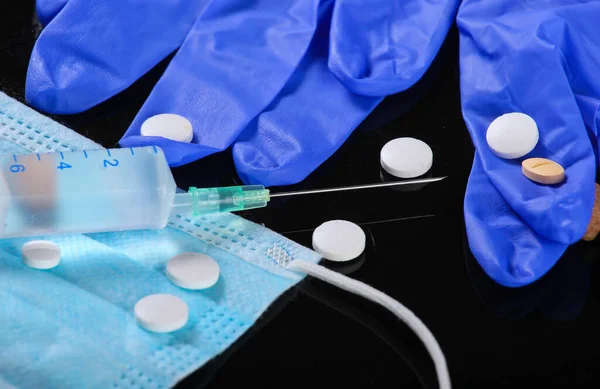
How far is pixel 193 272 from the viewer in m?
0.87

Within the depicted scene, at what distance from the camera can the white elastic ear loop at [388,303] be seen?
0.78 meters

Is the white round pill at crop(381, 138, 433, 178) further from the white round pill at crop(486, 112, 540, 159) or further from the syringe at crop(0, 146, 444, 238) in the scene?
the syringe at crop(0, 146, 444, 238)

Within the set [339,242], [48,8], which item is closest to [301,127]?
[339,242]

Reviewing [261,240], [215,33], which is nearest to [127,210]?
[261,240]

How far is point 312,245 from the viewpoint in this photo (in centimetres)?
95

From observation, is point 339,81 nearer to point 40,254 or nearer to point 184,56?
point 184,56

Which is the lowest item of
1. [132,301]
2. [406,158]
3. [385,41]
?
[132,301]

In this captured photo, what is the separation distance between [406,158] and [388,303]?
0.27 metres

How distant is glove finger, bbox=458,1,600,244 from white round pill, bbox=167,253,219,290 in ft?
1.19

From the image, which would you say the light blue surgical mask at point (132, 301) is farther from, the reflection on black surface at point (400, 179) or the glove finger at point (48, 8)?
the glove finger at point (48, 8)

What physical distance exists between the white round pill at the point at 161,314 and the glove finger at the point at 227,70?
263 millimetres

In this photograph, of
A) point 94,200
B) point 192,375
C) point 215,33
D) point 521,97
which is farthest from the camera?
point 215,33

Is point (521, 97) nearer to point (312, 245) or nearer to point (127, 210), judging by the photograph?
point (312, 245)

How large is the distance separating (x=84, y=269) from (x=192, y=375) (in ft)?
0.63
